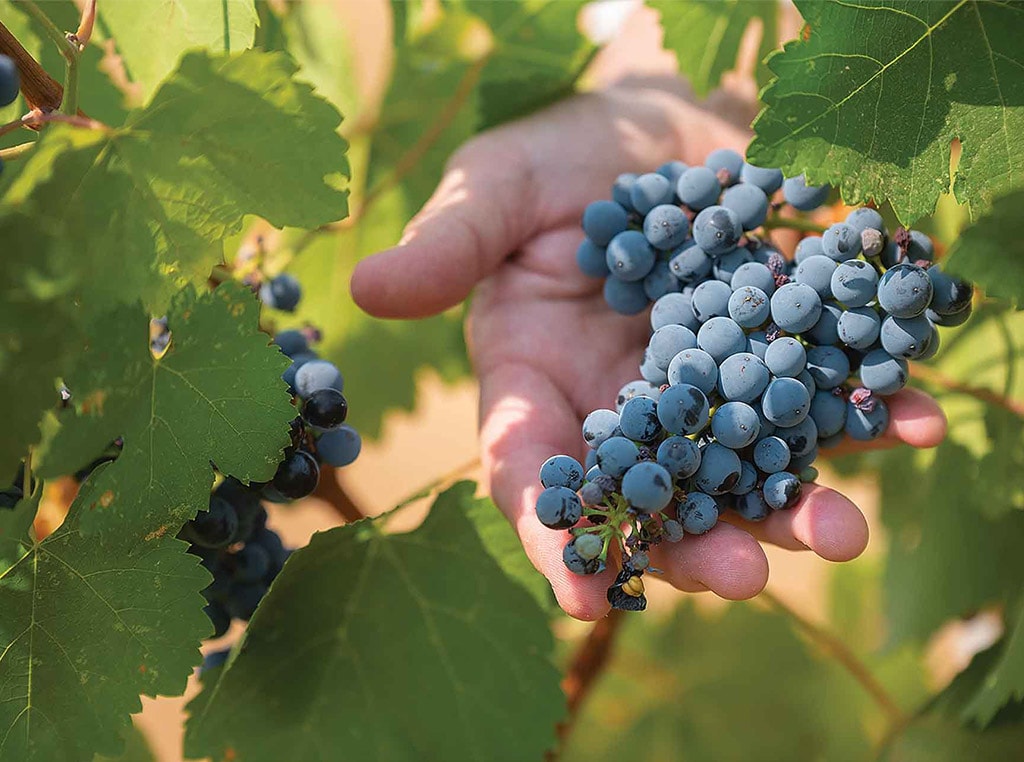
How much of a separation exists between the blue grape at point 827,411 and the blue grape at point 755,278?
3.4 inches

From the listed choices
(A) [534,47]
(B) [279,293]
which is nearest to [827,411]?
(B) [279,293]

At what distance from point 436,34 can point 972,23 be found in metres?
0.70

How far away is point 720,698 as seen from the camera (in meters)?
1.29

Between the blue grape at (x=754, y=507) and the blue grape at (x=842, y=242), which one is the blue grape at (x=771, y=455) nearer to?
the blue grape at (x=754, y=507)

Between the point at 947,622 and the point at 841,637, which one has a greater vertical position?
the point at 947,622

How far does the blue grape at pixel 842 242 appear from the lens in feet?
2.17

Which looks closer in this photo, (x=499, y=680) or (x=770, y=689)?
(x=499, y=680)

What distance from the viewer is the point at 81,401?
541mm

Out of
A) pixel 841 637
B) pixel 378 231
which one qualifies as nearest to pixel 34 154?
pixel 378 231

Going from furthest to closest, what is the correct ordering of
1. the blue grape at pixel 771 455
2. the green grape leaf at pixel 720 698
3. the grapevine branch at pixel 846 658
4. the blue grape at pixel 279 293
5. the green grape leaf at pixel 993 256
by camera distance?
1. the green grape leaf at pixel 720 698
2. the grapevine branch at pixel 846 658
3. the blue grape at pixel 279 293
4. the blue grape at pixel 771 455
5. the green grape leaf at pixel 993 256

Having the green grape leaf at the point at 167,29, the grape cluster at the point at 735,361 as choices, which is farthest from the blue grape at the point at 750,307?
the green grape leaf at the point at 167,29

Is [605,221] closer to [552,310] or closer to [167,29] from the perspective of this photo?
[552,310]

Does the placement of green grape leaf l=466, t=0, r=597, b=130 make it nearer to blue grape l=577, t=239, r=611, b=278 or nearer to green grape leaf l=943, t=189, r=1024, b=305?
blue grape l=577, t=239, r=611, b=278

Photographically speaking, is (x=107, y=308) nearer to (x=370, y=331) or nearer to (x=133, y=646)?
(x=133, y=646)
